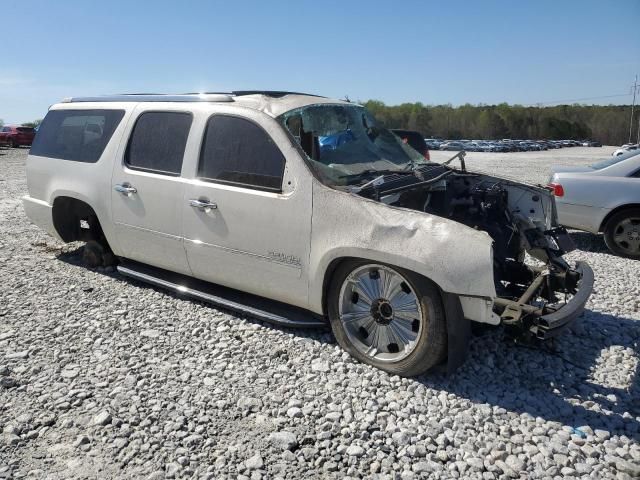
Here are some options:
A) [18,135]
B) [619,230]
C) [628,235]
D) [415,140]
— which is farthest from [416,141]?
[18,135]

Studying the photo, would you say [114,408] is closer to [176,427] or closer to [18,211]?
[176,427]

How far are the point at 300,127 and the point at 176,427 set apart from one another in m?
2.37

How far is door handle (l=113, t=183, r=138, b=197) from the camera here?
479 cm

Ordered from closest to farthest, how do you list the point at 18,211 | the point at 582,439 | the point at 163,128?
the point at 582,439 < the point at 163,128 < the point at 18,211

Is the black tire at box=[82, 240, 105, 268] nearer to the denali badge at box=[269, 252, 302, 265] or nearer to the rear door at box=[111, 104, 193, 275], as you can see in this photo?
the rear door at box=[111, 104, 193, 275]

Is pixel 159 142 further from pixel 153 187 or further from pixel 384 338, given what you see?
pixel 384 338

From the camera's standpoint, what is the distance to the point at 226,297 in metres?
4.79

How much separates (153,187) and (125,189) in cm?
39

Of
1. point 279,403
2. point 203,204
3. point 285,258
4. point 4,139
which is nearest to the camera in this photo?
point 279,403

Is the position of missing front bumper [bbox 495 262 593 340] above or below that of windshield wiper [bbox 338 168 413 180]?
below

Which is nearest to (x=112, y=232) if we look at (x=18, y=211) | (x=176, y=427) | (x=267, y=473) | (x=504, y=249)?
(x=176, y=427)

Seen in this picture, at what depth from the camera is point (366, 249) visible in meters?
3.49

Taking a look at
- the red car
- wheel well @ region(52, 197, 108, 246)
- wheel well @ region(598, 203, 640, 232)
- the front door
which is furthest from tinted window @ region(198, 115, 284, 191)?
the red car

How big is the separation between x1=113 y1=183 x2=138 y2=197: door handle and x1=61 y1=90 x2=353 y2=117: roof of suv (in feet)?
2.73
